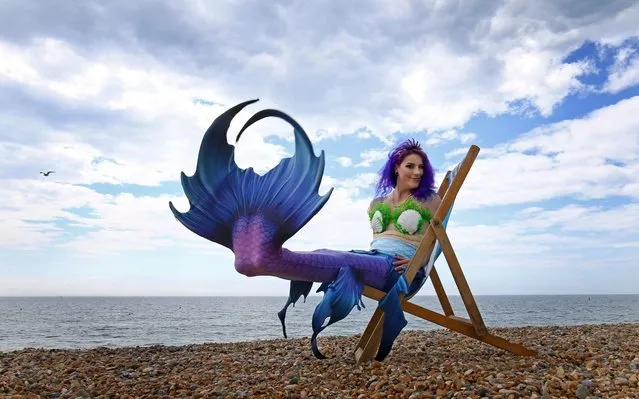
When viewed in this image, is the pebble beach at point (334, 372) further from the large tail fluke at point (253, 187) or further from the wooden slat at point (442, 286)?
the large tail fluke at point (253, 187)

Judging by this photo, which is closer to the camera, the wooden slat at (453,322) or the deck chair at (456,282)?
the wooden slat at (453,322)

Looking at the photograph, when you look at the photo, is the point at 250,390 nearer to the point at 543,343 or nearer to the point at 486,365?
the point at 486,365

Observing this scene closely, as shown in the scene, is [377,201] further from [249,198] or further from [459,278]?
[249,198]

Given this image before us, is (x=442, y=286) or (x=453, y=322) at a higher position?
(x=442, y=286)

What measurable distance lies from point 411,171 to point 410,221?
1.94 feet

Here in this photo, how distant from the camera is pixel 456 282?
5.91 m

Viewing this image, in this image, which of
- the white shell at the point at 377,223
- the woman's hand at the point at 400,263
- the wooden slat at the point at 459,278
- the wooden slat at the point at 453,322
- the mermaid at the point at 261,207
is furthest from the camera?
the white shell at the point at 377,223

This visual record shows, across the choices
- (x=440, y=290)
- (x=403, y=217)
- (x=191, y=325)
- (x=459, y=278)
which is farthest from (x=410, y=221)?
(x=191, y=325)

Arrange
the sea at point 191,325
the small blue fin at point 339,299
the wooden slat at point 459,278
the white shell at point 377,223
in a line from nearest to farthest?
the small blue fin at point 339,299
the wooden slat at point 459,278
the white shell at point 377,223
the sea at point 191,325

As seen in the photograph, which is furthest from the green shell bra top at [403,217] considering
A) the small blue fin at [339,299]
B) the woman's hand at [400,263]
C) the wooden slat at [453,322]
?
the small blue fin at [339,299]

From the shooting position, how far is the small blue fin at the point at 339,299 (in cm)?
490

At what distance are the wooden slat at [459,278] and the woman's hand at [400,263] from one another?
42cm

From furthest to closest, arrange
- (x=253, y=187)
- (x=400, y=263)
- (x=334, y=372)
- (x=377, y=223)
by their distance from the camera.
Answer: (x=377, y=223) < (x=400, y=263) < (x=334, y=372) < (x=253, y=187)

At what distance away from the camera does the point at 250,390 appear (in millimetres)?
4785
